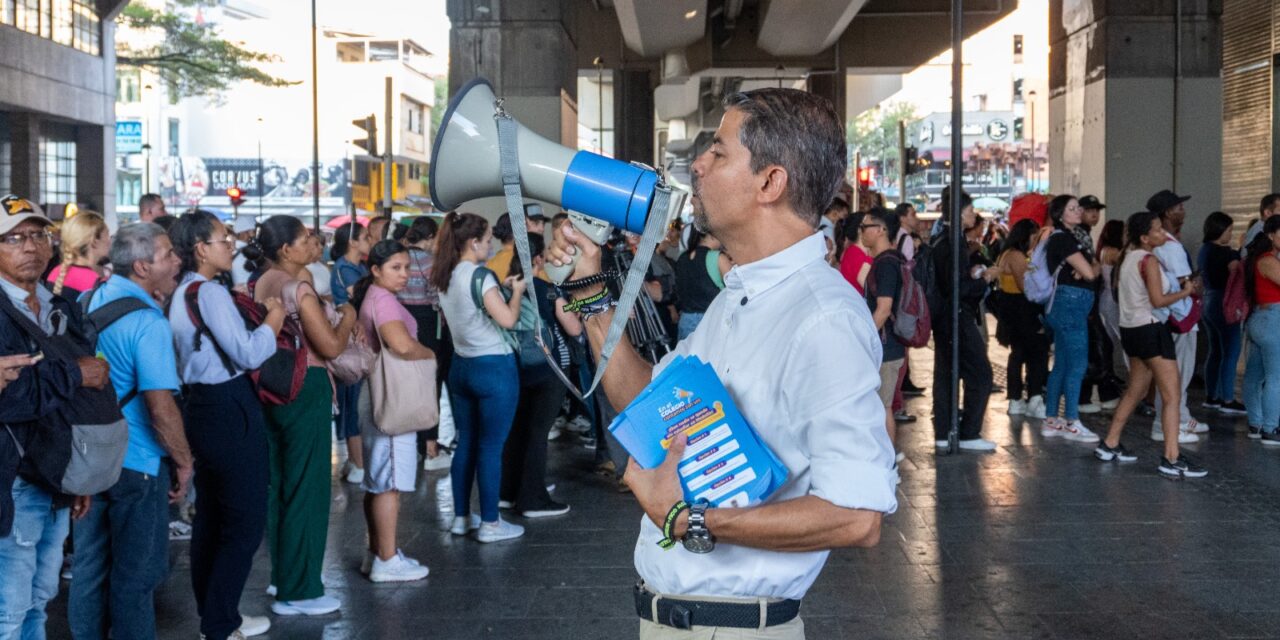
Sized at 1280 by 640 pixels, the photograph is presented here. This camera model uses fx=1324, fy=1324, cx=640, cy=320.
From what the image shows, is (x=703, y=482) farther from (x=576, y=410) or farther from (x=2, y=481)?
(x=576, y=410)

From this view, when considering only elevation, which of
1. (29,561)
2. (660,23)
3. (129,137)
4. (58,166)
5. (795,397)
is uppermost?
(660,23)

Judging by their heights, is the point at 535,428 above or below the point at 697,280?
below

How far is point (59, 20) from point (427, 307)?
23.4 metres

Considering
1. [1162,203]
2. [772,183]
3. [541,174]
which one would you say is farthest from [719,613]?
[1162,203]

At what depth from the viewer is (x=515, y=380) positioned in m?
7.30

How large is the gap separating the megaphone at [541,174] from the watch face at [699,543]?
784 mm

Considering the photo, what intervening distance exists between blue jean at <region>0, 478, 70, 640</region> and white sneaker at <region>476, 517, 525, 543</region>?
119 inches

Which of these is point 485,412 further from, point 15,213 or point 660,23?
point 660,23

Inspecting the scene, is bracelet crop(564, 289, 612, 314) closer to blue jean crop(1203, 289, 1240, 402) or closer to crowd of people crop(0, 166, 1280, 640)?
crowd of people crop(0, 166, 1280, 640)

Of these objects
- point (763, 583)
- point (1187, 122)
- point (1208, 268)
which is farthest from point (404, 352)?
point (1187, 122)

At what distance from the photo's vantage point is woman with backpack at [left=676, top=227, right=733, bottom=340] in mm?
9367

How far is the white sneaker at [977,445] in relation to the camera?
9.90 m

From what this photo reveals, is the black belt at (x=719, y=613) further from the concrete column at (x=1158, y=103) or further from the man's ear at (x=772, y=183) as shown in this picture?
the concrete column at (x=1158, y=103)

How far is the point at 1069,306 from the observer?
1023 centimetres
